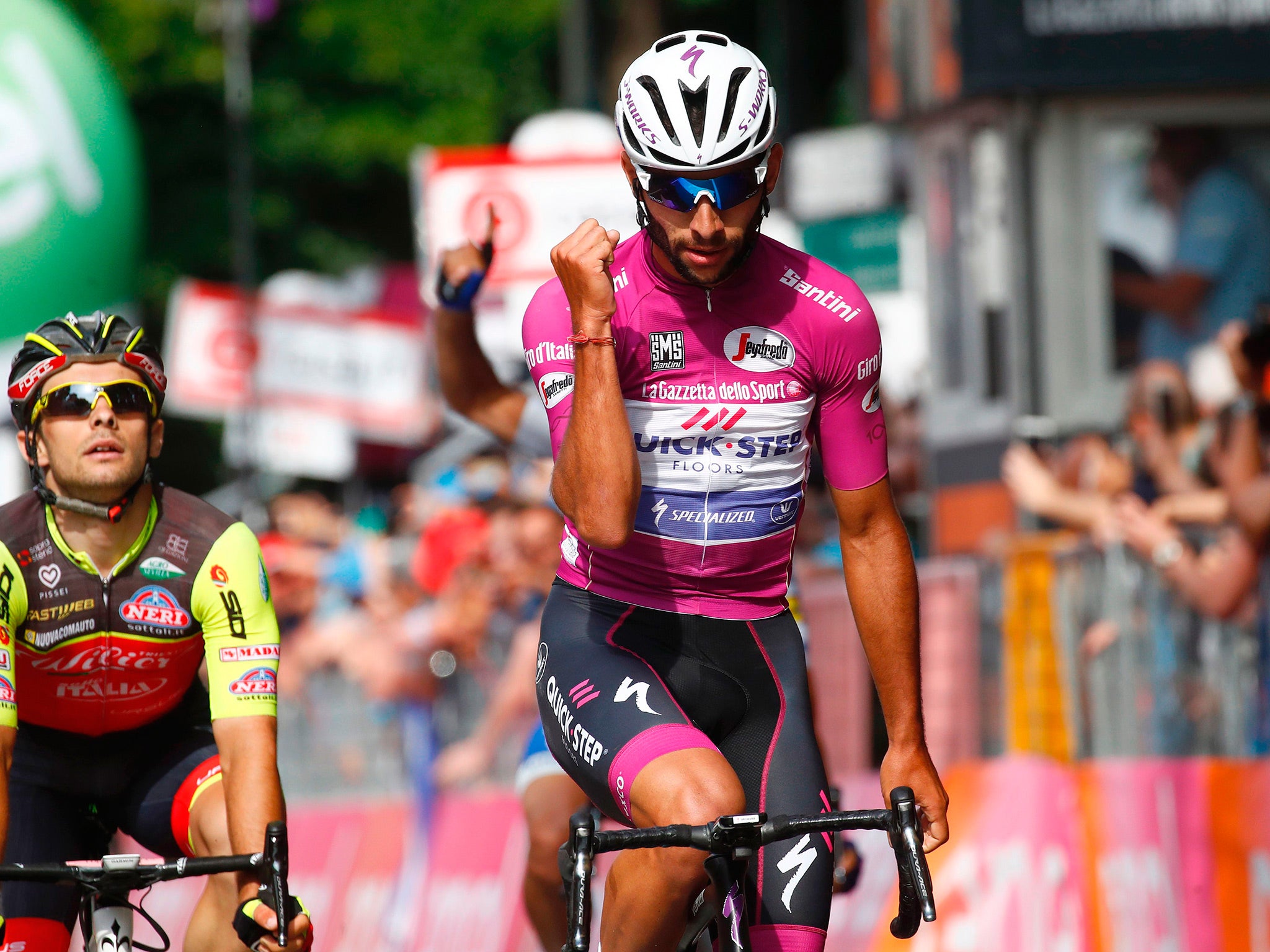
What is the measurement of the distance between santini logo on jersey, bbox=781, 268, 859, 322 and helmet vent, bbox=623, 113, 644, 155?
56 cm

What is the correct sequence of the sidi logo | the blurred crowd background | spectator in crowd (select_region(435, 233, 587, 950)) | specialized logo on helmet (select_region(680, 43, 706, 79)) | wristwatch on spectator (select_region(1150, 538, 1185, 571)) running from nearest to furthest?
specialized logo on helmet (select_region(680, 43, 706, 79)), spectator in crowd (select_region(435, 233, 587, 950)), wristwatch on spectator (select_region(1150, 538, 1185, 571)), the blurred crowd background, the sidi logo

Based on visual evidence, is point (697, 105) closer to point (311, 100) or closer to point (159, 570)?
point (159, 570)

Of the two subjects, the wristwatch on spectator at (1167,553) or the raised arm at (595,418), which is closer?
the raised arm at (595,418)

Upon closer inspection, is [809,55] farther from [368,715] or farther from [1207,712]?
[1207,712]

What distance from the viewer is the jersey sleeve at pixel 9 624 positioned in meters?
5.38

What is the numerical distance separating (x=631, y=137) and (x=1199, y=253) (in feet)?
28.3

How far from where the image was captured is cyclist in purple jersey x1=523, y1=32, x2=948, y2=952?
4.89 m

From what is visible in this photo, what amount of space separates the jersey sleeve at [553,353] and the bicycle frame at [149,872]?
1228 millimetres

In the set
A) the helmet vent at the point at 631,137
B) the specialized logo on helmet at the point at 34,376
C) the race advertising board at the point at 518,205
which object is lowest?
the specialized logo on helmet at the point at 34,376

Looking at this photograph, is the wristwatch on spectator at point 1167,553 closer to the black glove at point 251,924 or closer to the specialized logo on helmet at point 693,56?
the specialized logo on helmet at point 693,56

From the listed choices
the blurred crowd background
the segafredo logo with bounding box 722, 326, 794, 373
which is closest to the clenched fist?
the segafredo logo with bounding box 722, 326, 794, 373

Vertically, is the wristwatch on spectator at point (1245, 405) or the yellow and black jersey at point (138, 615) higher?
the wristwatch on spectator at point (1245, 405)

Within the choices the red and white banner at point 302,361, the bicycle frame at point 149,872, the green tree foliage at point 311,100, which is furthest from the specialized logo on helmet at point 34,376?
the green tree foliage at point 311,100

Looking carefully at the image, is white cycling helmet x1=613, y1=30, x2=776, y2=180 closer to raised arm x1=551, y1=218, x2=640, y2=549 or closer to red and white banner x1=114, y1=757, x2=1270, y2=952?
raised arm x1=551, y1=218, x2=640, y2=549
